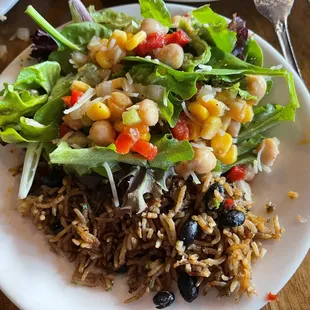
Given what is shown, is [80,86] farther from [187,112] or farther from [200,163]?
[200,163]

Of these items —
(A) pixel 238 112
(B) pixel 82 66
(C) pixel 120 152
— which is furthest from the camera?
(B) pixel 82 66

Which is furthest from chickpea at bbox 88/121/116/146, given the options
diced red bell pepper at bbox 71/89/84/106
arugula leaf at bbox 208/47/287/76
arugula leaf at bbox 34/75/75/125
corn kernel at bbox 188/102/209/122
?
arugula leaf at bbox 208/47/287/76

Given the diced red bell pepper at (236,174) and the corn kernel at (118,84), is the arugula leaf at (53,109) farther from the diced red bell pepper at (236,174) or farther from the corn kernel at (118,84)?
the diced red bell pepper at (236,174)

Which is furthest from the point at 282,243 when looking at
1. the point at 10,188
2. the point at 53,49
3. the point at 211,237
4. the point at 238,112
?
the point at 53,49

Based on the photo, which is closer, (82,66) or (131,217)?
(131,217)

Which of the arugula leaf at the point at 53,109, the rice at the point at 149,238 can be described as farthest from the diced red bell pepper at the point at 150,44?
Answer: the rice at the point at 149,238

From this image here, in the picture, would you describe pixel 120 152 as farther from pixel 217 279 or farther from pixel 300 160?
pixel 300 160
